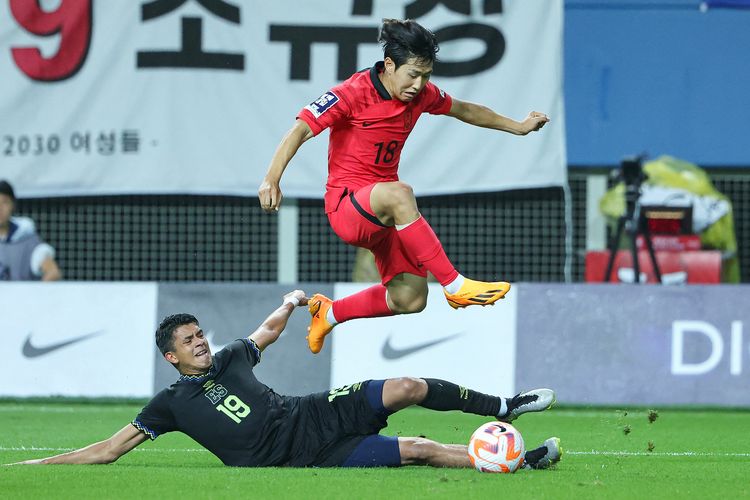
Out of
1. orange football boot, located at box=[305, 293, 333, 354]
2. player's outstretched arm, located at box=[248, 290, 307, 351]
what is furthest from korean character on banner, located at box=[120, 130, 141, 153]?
player's outstretched arm, located at box=[248, 290, 307, 351]

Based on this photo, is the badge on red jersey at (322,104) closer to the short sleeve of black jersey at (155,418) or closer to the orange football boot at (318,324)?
the orange football boot at (318,324)

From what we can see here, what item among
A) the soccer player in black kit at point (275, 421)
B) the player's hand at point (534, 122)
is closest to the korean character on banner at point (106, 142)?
the player's hand at point (534, 122)

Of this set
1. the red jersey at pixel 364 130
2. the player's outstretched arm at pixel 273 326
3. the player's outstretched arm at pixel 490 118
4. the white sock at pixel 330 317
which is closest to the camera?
the red jersey at pixel 364 130

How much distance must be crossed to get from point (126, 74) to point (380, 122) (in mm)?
5401

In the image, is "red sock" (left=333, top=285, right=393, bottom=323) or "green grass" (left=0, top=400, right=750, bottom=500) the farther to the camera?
"red sock" (left=333, top=285, right=393, bottom=323)

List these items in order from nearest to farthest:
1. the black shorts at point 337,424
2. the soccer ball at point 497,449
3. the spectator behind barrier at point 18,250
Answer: the soccer ball at point 497,449 < the black shorts at point 337,424 < the spectator behind barrier at point 18,250

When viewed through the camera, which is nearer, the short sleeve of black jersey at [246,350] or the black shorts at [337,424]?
the black shorts at [337,424]

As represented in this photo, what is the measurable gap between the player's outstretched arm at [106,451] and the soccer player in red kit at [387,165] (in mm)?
1389

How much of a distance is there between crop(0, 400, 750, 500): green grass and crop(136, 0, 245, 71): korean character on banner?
11.8ft

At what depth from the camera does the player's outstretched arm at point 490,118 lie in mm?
7727

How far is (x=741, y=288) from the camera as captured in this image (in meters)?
11.0

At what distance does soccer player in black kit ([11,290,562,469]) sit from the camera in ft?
21.9

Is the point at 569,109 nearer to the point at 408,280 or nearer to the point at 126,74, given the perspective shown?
the point at 126,74

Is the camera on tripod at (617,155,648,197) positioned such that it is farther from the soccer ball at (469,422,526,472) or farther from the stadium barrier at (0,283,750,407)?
the soccer ball at (469,422,526,472)
